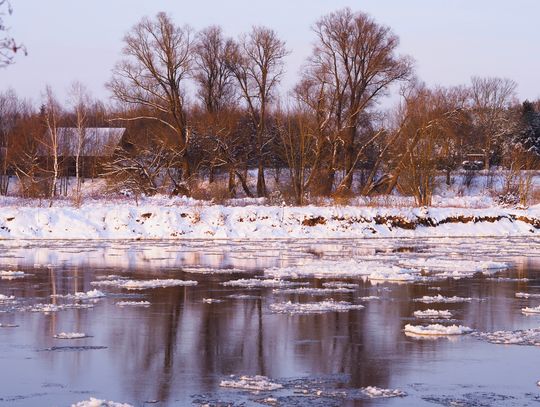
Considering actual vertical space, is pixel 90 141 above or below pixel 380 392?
above

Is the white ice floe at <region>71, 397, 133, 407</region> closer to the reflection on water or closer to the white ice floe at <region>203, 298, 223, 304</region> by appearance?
the reflection on water

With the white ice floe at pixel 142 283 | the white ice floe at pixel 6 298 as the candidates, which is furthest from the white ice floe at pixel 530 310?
the white ice floe at pixel 6 298

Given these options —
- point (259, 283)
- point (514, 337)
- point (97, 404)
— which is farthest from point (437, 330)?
point (259, 283)

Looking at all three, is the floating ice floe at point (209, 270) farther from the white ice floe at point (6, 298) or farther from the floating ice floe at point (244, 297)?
the white ice floe at point (6, 298)

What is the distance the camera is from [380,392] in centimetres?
891

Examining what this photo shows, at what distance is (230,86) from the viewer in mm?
63844

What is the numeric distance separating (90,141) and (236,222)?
3623cm

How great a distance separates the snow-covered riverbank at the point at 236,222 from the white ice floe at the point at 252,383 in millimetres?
26855

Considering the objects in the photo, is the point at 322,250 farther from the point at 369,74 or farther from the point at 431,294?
the point at 369,74

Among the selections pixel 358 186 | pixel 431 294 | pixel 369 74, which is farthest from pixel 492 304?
pixel 358 186

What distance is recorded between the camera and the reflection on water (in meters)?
8.91

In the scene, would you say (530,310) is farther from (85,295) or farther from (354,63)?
(354,63)

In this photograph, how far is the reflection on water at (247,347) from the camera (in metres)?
8.91

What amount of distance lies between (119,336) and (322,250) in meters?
17.9
